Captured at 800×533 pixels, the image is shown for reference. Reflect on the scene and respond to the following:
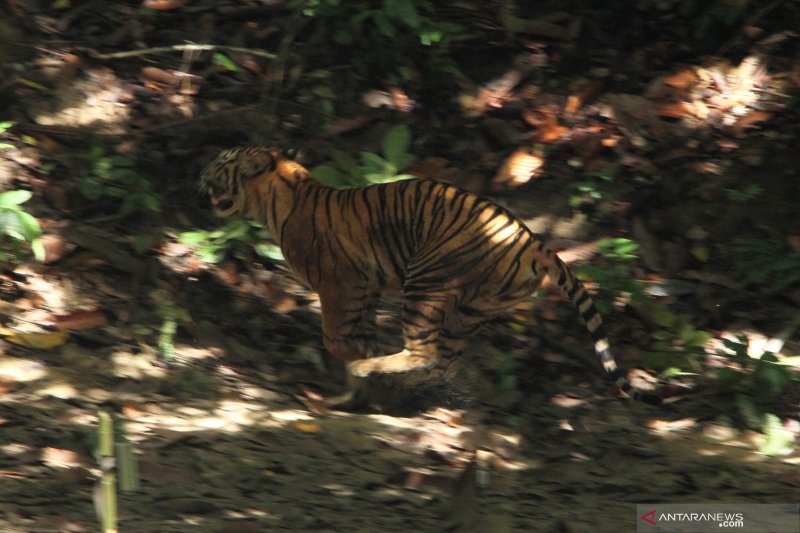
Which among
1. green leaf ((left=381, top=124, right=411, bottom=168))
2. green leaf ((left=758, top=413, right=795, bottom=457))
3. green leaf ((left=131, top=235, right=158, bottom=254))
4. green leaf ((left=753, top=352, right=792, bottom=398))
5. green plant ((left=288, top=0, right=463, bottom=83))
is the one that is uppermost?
green plant ((left=288, top=0, right=463, bottom=83))

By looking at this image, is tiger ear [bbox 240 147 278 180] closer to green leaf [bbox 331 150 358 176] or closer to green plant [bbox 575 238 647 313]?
green leaf [bbox 331 150 358 176]

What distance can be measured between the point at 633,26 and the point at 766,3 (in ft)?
3.34

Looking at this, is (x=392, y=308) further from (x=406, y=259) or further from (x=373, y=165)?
(x=406, y=259)

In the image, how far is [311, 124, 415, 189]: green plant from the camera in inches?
253

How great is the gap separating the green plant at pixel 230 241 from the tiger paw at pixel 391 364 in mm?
1260

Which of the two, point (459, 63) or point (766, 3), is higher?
point (766, 3)

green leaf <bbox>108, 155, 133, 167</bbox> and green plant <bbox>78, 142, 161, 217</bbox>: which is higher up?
green leaf <bbox>108, 155, 133, 167</bbox>

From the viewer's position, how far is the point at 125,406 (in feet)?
16.4

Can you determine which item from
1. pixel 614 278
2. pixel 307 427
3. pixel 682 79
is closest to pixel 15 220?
pixel 307 427

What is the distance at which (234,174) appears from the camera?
569cm

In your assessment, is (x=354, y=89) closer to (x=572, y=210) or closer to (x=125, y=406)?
(x=572, y=210)

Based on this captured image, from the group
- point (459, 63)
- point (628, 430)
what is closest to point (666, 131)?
point (459, 63)

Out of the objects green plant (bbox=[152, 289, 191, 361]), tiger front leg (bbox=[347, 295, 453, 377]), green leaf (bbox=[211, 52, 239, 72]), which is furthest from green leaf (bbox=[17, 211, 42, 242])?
green leaf (bbox=[211, 52, 239, 72])

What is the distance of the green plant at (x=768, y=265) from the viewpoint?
6.54 m
